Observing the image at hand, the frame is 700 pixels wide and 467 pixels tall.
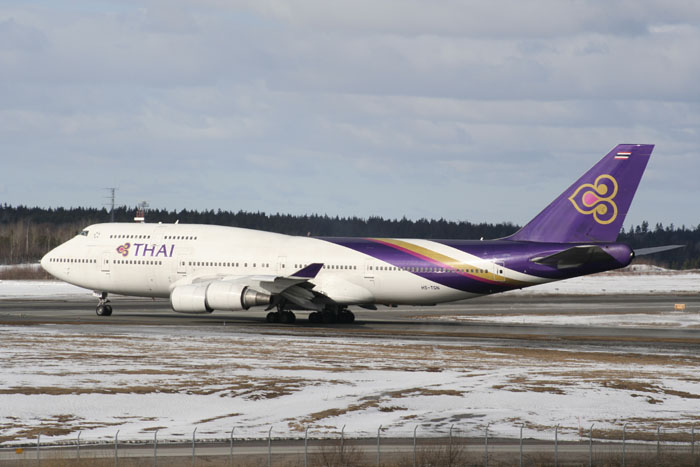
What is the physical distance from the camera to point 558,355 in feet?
133

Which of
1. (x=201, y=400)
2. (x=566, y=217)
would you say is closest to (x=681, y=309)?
(x=566, y=217)

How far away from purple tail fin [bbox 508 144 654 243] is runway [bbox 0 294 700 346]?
553 centimetres

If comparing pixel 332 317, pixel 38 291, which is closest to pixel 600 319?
pixel 332 317

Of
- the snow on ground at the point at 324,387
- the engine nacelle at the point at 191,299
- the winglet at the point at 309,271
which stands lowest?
the snow on ground at the point at 324,387

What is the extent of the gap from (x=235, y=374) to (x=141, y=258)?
26.2 metres

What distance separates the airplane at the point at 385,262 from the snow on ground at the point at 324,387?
28.7 ft

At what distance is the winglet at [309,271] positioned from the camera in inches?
2132

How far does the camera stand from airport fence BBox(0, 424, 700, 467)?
20.5 meters

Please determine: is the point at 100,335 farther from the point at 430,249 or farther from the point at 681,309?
the point at 681,309

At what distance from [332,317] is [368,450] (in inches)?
1363

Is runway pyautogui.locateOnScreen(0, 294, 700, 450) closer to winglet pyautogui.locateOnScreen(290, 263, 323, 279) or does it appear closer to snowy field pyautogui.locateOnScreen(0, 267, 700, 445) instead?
snowy field pyautogui.locateOnScreen(0, 267, 700, 445)

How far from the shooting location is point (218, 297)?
173 ft

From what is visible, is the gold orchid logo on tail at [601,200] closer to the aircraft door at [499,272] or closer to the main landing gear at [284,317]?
the aircraft door at [499,272]

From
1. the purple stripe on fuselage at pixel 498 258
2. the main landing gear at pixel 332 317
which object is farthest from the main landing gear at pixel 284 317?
the purple stripe on fuselage at pixel 498 258
